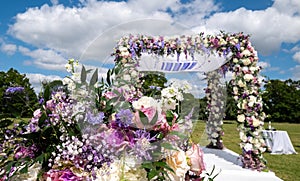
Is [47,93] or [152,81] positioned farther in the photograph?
[152,81]

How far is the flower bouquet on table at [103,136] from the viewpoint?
2.52 feet

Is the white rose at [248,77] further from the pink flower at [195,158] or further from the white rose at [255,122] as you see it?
the pink flower at [195,158]

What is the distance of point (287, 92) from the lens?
101ft

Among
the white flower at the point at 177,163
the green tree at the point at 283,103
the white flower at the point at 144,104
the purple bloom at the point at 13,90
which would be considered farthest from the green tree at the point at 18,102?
the green tree at the point at 283,103

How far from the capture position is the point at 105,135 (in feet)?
2.52

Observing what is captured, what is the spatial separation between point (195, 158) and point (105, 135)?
28cm

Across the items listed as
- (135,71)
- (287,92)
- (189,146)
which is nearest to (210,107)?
(189,146)

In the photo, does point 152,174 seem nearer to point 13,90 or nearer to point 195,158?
point 195,158

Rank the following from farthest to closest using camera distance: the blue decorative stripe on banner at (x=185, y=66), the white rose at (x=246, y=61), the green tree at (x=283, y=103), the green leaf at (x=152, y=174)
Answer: the green tree at (x=283, y=103), the white rose at (x=246, y=61), the blue decorative stripe on banner at (x=185, y=66), the green leaf at (x=152, y=174)

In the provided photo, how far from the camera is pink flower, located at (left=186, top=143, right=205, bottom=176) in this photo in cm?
88

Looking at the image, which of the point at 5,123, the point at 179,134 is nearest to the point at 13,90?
the point at 5,123

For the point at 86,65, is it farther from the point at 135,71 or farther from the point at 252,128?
the point at 252,128

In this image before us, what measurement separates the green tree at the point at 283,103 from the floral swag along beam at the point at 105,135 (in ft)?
95.6

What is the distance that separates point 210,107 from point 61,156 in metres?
0.48
